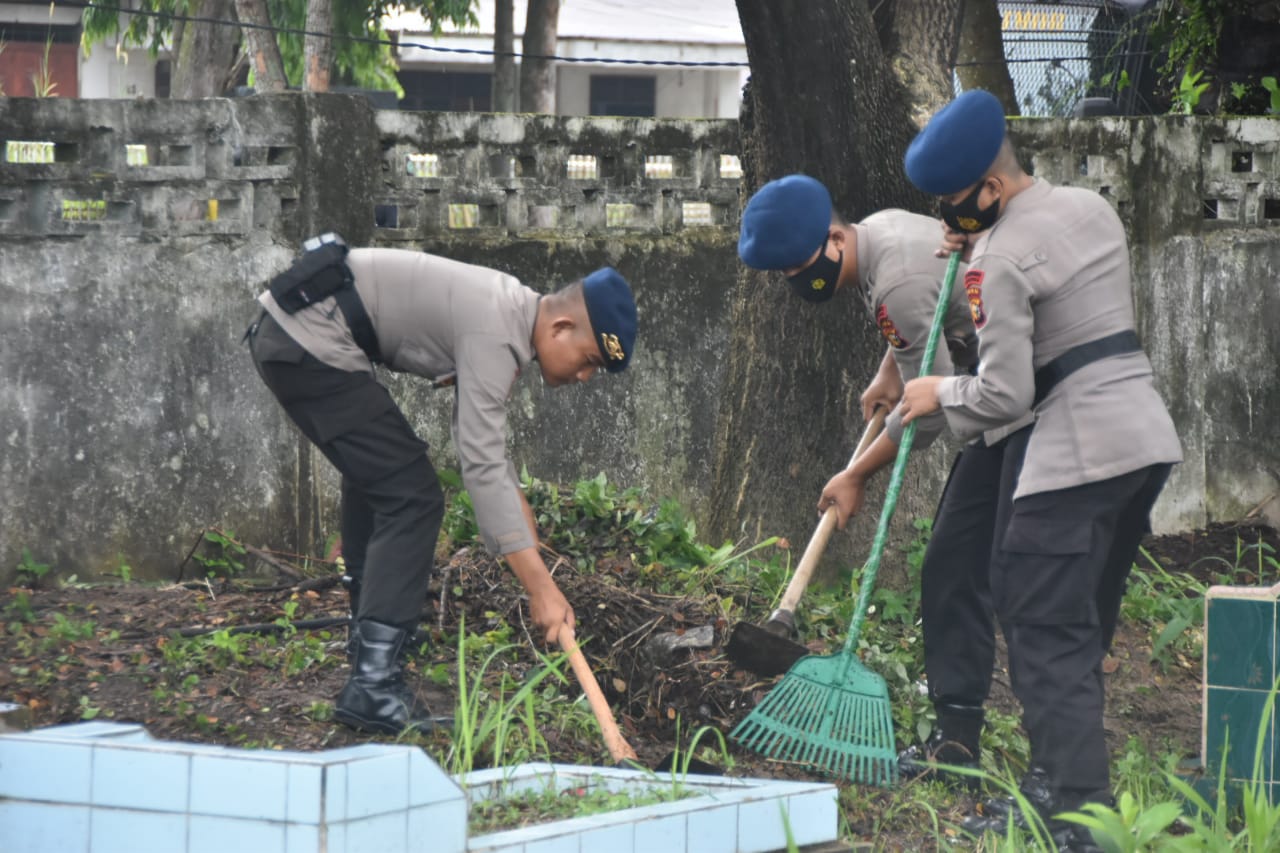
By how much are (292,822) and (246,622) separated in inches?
108

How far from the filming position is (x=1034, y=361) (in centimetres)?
376

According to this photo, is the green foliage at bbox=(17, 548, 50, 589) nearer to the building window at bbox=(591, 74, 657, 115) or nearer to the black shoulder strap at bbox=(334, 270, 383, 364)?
the black shoulder strap at bbox=(334, 270, 383, 364)

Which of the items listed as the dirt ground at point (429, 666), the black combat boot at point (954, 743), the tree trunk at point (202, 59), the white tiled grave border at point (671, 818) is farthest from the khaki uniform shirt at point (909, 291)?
the tree trunk at point (202, 59)

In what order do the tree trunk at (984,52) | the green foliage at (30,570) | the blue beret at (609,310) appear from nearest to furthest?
the blue beret at (609,310) → the green foliage at (30,570) → the tree trunk at (984,52)

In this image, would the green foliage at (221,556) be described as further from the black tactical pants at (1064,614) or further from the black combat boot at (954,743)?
the black tactical pants at (1064,614)

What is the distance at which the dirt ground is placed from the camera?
4.23 m

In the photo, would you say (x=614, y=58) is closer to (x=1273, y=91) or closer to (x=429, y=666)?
(x=1273, y=91)

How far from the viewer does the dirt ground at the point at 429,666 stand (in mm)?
4234

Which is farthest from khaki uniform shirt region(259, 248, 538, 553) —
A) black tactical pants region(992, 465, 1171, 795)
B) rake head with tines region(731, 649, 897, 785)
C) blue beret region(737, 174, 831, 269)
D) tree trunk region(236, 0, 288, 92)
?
tree trunk region(236, 0, 288, 92)

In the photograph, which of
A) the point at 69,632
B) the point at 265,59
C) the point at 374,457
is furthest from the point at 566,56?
the point at 374,457

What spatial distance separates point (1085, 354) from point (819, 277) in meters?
0.86

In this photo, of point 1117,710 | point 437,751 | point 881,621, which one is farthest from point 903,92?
point 437,751

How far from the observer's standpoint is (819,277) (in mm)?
4281

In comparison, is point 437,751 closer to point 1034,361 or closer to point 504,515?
point 504,515
